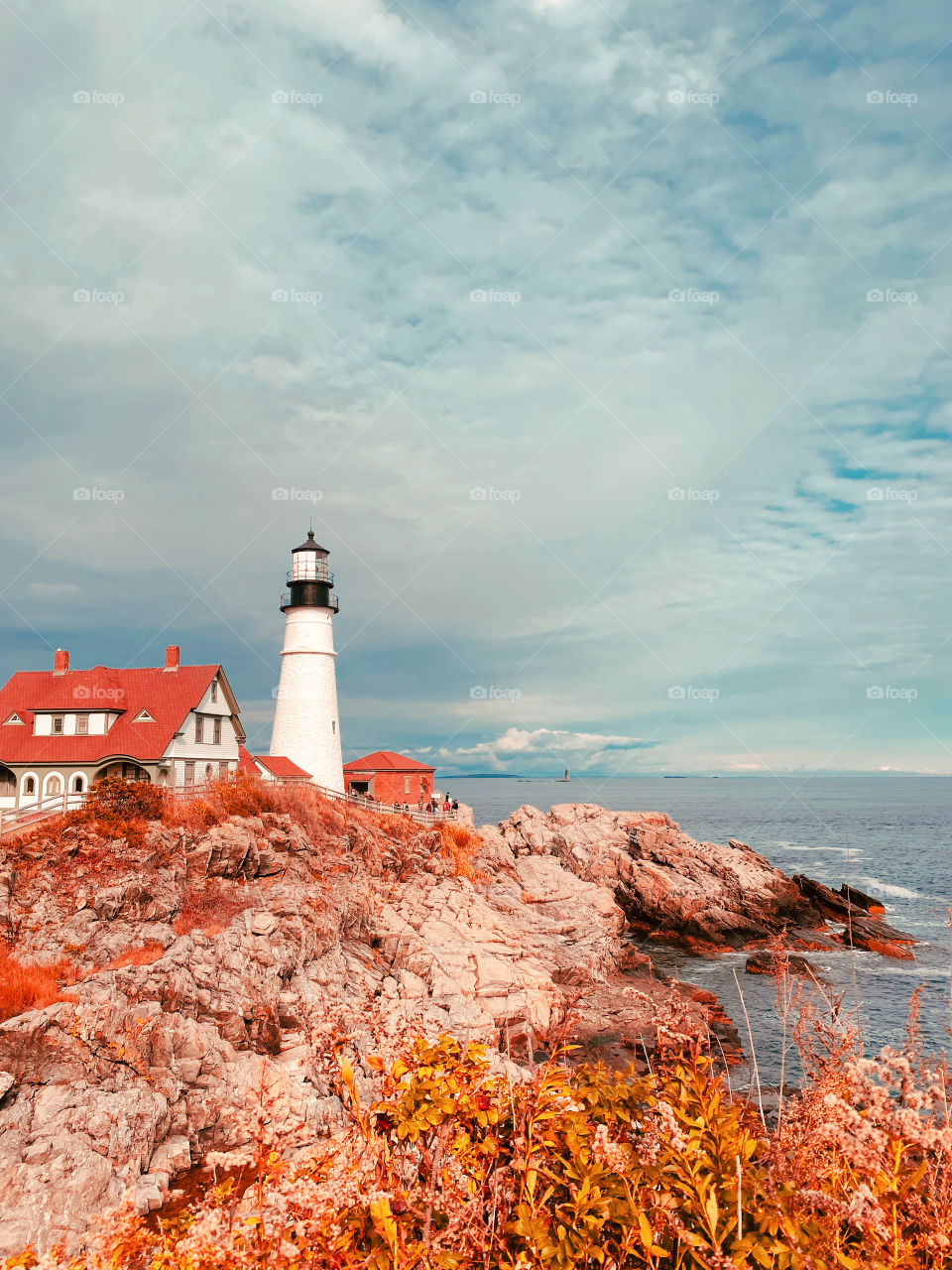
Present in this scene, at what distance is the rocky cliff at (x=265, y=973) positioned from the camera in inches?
479

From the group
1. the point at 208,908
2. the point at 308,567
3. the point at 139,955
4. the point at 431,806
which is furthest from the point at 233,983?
the point at 431,806

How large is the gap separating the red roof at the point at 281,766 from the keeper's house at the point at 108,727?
238 centimetres

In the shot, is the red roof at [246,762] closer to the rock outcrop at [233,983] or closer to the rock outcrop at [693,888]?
the rock outcrop at [233,983]

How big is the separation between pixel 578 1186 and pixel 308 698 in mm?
39577

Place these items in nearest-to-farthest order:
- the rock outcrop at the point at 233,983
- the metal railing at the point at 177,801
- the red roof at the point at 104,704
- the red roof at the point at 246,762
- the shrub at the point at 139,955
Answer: the rock outcrop at the point at 233,983 → the shrub at the point at 139,955 → the metal railing at the point at 177,801 → the red roof at the point at 104,704 → the red roof at the point at 246,762

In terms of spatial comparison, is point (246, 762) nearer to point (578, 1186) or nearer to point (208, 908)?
point (208, 908)

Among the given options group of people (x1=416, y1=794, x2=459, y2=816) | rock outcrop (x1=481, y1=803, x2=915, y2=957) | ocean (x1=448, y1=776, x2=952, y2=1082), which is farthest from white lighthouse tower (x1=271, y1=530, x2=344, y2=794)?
ocean (x1=448, y1=776, x2=952, y2=1082)

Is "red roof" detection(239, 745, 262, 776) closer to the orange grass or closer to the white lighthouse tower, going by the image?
the white lighthouse tower

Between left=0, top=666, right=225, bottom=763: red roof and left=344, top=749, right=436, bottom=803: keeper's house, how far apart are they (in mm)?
16330

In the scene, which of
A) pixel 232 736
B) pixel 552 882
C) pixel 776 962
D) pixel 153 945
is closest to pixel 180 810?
pixel 153 945

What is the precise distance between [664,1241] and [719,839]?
8729 centimetres

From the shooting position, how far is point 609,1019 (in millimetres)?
24391

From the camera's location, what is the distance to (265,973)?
20.3 m

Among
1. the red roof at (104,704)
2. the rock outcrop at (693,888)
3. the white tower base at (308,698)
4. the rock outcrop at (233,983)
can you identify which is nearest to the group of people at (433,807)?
the rock outcrop at (693,888)
